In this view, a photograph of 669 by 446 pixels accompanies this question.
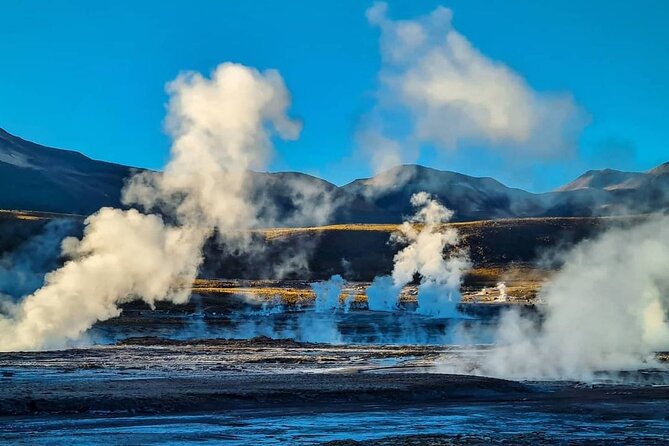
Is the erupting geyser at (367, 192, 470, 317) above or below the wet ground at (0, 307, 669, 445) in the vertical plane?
above

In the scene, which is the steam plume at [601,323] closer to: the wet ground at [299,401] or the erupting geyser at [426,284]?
the wet ground at [299,401]

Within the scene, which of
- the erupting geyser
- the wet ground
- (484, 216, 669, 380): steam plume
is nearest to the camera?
the wet ground

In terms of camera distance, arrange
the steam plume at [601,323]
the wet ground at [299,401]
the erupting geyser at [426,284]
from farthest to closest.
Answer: the erupting geyser at [426,284] < the steam plume at [601,323] < the wet ground at [299,401]

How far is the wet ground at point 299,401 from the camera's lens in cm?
2047

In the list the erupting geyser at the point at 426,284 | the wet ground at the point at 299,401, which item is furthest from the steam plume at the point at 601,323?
the erupting geyser at the point at 426,284

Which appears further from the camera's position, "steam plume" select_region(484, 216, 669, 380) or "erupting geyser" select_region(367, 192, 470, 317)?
"erupting geyser" select_region(367, 192, 470, 317)

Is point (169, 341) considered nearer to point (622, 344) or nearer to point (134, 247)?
point (134, 247)

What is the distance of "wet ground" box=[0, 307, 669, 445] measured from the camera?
20469mm

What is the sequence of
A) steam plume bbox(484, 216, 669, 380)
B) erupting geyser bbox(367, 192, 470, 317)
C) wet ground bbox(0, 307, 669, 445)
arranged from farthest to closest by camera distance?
1. erupting geyser bbox(367, 192, 470, 317)
2. steam plume bbox(484, 216, 669, 380)
3. wet ground bbox(0, 307, 669, 445)

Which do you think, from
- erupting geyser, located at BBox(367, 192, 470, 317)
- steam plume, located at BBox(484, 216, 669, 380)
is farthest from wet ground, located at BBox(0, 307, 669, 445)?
erupting geyser, located at BBox(367, 192, 470, 317)

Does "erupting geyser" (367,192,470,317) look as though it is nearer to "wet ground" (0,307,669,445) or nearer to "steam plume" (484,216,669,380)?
"steam plume" (484,216,669,380)

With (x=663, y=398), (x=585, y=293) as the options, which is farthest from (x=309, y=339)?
(x=663, y=398)

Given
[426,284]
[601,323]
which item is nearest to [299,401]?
[601,323]

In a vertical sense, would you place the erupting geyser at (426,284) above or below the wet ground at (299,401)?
above
